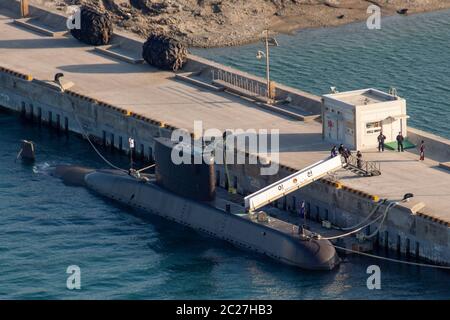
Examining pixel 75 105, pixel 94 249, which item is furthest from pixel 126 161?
pixel 94 249

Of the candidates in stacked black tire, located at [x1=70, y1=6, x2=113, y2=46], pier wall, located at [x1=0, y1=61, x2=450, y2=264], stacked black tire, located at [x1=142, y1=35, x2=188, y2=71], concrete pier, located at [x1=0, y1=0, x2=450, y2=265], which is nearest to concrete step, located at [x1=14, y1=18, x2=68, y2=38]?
concrete pier, located at [x1=0, y1=0, x2=450, y2=265]

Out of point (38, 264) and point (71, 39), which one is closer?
point (38, 264)

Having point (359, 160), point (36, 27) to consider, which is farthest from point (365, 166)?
point (36, 27)

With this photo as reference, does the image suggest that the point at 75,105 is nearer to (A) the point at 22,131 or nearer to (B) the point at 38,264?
(A) the point at 22,131

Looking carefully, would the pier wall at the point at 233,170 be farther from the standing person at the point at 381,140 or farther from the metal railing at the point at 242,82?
the metal railing at the point at 242,82

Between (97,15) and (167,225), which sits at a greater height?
(97,15)

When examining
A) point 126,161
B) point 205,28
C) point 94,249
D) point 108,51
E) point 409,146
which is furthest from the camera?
point 205,28

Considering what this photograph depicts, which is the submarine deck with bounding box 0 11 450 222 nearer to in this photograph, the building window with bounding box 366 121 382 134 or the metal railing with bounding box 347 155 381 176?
the metal railing with bounding box 347 155 381 176
